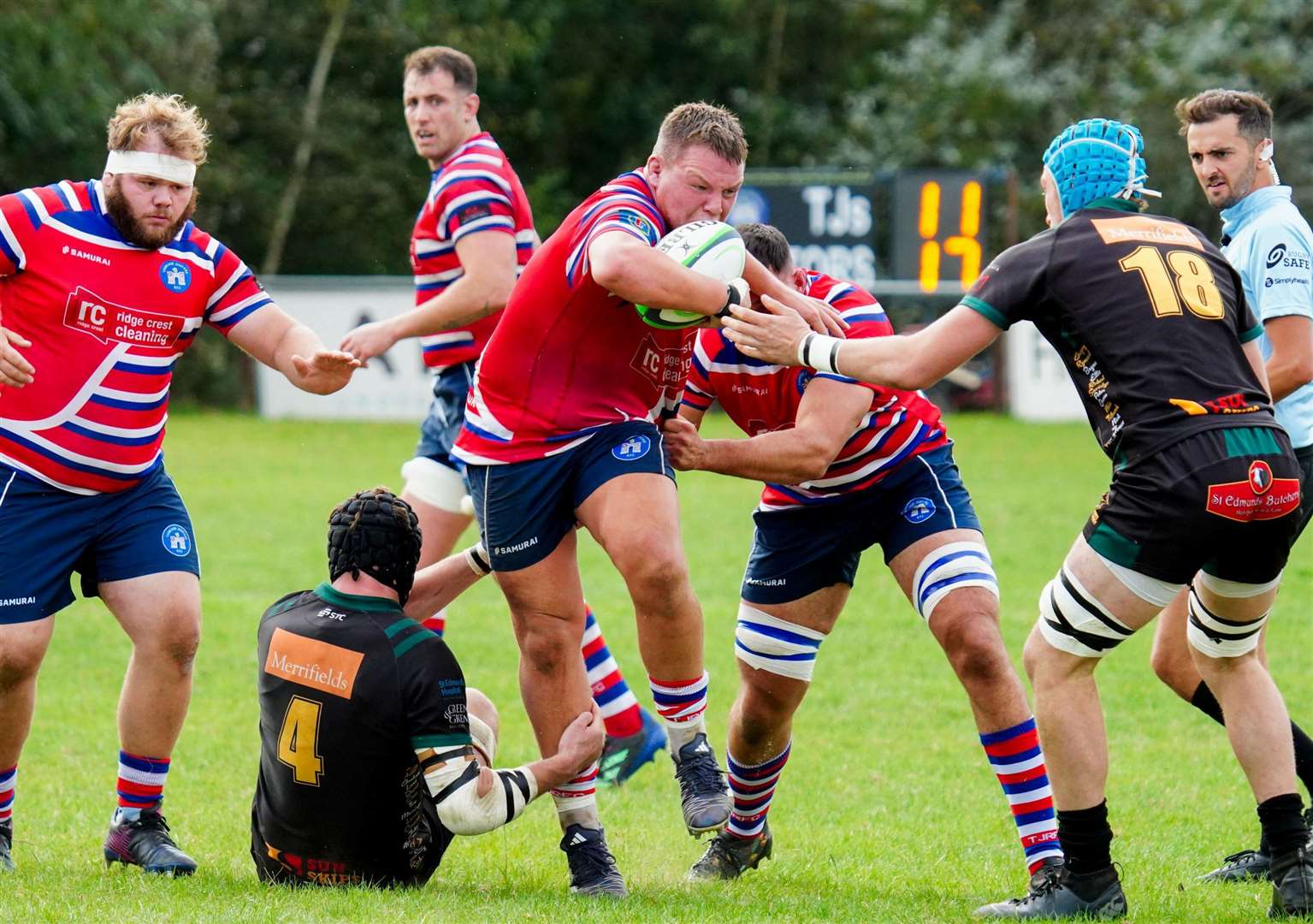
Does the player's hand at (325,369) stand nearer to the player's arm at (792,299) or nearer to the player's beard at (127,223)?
the player's beard at (127,223)

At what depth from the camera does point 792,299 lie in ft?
17.8

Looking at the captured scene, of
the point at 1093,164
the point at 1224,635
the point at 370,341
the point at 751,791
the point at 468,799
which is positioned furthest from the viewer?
the point at 370,341

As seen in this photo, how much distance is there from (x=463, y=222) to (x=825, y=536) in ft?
8.27

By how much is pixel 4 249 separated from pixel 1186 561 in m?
3.72

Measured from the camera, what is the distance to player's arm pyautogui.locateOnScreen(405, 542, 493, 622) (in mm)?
5539

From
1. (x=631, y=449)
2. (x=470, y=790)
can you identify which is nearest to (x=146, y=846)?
(x=470, y=790)

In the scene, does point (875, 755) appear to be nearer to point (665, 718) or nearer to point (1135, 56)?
point (665, 718)

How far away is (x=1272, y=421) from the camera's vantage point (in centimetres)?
465

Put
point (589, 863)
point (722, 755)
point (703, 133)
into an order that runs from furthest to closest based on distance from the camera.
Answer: point (722, 755) → point (589, 863) → point (703, 133)

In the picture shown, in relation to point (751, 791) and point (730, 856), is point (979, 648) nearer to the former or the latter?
point (751, 791)

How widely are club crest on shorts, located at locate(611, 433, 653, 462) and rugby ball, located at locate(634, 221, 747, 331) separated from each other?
37 cm

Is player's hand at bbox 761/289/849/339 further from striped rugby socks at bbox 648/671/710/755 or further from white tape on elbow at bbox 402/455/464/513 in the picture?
white tape on elbow at bbox 402/455/464/513

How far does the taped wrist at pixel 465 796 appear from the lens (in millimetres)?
4703

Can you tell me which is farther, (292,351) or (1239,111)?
(1239,111)
